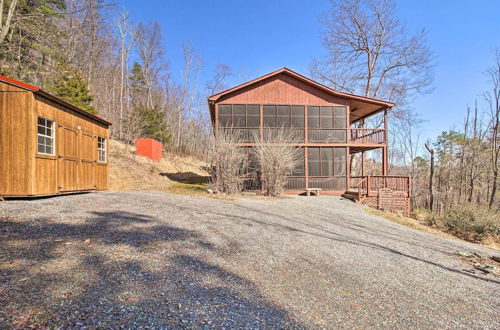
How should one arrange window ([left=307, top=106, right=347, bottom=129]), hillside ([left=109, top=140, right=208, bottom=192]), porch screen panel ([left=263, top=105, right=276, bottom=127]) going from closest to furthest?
hillside ([left=109, top=140, right=208, bottom=192]) < porch screen panel ([left=263, top=105, right=276, bottom=127]) < window ([left=307, top=106, right=347, bottom=129])

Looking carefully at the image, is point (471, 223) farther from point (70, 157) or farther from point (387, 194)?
point (70, 157)

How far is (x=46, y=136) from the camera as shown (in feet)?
22.3

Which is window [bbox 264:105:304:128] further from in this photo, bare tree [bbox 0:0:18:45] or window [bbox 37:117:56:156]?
bare tree [bbox 0:0:18:45]

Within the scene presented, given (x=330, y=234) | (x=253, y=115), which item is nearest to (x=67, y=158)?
(x=330, y=234)

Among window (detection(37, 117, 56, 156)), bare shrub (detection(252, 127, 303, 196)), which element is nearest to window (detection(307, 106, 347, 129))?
bare shrub (detection(252, 127, 303, 196))

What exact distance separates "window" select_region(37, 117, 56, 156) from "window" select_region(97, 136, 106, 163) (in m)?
2.51

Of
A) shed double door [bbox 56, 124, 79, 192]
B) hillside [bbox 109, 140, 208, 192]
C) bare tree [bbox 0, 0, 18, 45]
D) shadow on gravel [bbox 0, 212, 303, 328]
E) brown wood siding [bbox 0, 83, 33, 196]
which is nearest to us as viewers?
shadow on gravel [bbox 0, 212, 303, 328]

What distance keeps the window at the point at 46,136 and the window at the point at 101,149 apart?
8.24 feet

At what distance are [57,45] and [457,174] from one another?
3135 cm

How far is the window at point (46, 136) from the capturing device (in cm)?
658

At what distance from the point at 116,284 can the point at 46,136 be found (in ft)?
21.1

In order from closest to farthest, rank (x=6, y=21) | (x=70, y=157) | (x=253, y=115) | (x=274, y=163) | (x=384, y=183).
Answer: (x=70, y=157), (x=274, y=163), (x=6, y=21), (x=384, y=183), (x=253, y=115)

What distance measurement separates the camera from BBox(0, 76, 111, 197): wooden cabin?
244 inches

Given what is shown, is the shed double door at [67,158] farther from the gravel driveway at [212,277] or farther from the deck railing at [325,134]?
the deck railing at [325,134]
